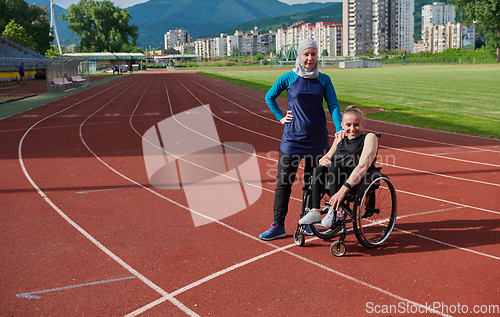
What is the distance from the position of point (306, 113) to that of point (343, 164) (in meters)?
0.63

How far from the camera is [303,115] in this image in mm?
4305

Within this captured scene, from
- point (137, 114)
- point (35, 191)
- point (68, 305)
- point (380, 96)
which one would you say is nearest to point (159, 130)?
point (137, 114)

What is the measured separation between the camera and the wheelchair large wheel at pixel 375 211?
4098mm

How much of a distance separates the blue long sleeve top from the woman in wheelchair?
144mm

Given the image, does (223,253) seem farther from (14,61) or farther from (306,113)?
(14,61)

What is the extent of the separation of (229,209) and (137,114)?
1284 cm

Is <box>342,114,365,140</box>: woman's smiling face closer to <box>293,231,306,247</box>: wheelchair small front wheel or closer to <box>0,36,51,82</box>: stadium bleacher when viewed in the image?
<box>293,231,306,247</box>: wheelchair small front wheel

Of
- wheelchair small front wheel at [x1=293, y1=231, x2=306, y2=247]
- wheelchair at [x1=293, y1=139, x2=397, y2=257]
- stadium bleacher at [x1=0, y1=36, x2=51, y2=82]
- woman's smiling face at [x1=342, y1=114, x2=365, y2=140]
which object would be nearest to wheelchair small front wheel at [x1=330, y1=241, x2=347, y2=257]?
wheelchair at [x1=293, y1=139, x2=397, y2=257]

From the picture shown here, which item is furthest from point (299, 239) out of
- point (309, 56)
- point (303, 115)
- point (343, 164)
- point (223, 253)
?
point (309, 56)

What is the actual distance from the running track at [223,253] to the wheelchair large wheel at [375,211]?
143 millimetres

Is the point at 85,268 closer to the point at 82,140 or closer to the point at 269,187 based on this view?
the point at 269,187

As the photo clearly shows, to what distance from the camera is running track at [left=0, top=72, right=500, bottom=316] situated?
342cm

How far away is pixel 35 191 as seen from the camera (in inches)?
267

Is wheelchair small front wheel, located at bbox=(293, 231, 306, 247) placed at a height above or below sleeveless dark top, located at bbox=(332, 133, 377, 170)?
below
